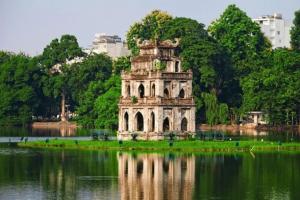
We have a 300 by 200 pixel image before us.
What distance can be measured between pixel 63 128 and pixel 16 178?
268 ft

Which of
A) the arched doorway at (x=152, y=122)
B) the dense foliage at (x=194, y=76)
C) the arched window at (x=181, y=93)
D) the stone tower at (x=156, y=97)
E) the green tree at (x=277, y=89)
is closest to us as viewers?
the stone tower at (x=156, y=97)

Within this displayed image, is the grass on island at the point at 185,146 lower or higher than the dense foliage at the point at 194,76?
lower

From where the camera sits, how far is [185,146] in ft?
325

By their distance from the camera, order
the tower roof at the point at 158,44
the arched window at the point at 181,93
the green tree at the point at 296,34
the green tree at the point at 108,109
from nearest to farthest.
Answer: the arched window at the point at 181,93
the tower roof at the point at 158,44
the green tree at the point at 108,109
the green tree at the point at 296,34

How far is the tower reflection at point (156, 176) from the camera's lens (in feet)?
219

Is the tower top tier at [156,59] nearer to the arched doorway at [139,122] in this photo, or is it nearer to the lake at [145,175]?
the arched doorway at [139,122]

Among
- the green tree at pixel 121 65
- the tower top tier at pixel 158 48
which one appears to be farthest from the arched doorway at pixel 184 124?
the green tree at pixel 121 65

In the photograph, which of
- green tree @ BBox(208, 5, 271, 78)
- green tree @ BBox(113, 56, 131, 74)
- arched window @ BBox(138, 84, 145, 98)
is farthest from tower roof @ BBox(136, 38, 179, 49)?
green tree @ BBox(208, 5, 271, 78)

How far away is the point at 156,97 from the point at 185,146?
1021 centimetres

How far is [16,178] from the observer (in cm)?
7506

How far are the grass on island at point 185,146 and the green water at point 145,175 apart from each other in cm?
401

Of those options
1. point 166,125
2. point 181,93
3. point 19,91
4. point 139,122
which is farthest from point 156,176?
point 19,91

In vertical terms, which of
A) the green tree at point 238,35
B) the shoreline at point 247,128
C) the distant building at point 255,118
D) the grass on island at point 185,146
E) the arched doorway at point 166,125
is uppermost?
the green tree at point 238,35

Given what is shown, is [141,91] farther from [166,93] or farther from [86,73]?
[86,73]
